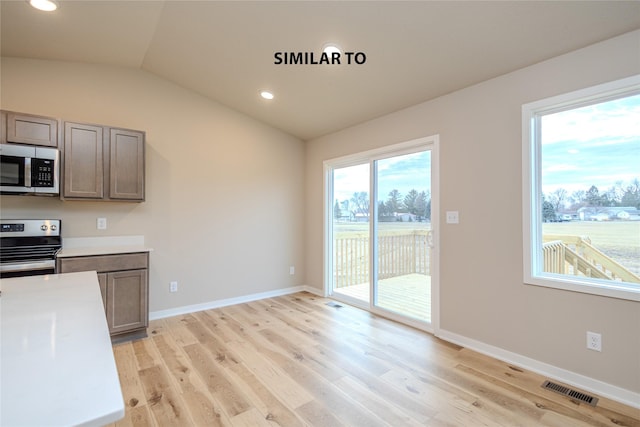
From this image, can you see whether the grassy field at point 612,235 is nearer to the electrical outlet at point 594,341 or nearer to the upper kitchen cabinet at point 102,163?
the electrical outlet at point 594,341

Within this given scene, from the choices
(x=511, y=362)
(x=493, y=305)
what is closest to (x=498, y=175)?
(x=493, y=305)

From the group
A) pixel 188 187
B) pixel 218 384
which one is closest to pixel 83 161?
pixel 188 187

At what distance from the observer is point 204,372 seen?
2432 millimetres

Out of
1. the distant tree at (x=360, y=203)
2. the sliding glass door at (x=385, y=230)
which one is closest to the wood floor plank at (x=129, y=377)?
the sliding glass door at (x=385, y=230)

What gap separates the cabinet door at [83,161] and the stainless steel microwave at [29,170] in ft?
0.32

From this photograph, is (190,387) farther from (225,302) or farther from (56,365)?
(225,302)

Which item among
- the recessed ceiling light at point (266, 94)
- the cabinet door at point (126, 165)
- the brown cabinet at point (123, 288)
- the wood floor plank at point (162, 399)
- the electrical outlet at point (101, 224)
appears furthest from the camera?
the recessed ceiling light at point (266, 94)

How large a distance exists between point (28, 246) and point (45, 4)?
6.63 ft

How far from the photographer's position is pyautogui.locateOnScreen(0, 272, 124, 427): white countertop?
542 millimetres

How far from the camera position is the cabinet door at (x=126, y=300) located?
2922 millimetres

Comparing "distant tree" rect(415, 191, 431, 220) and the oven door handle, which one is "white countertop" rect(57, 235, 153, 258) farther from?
"distant tree" rect(415, 191, 431, 220)

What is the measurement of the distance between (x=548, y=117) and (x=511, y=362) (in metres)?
2.05

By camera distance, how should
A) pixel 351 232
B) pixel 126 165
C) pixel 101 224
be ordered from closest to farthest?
pixel 126 165, pixel 101 224, pixel 351 232

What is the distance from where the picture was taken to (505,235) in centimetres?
263
